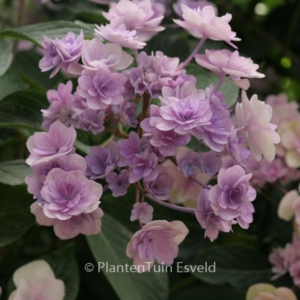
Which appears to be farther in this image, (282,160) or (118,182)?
(282,160)

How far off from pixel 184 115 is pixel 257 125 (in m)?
0.06

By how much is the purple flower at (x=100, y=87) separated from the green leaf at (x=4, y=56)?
5.6 inches

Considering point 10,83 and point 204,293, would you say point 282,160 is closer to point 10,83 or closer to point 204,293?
point 204,293

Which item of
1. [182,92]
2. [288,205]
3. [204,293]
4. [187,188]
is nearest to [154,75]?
[182,92]

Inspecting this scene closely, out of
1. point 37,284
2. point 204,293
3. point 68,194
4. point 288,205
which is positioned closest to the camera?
point 68,194

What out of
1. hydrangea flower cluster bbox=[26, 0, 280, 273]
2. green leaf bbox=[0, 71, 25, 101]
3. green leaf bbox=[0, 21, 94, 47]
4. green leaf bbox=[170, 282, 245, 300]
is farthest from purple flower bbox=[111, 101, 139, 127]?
green leaf bbox=[170, 282, 245, 300]

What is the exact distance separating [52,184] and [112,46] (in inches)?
4.6

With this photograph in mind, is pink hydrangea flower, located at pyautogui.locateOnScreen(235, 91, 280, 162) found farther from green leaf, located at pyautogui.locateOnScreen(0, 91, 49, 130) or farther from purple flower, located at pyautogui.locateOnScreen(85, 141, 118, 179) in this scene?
green leaf, located at pyautogui.locateOnScreen(0, 91, 49, 130)

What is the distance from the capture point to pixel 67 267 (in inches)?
20.4

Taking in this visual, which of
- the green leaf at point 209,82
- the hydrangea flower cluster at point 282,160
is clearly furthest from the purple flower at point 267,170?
the green leaf at point 209,82

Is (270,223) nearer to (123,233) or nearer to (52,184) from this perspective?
(123,233)

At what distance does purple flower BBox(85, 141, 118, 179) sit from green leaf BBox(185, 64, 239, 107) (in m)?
0.20

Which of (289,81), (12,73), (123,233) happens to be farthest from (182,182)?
(289,81)

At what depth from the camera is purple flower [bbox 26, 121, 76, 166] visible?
1.07ft
